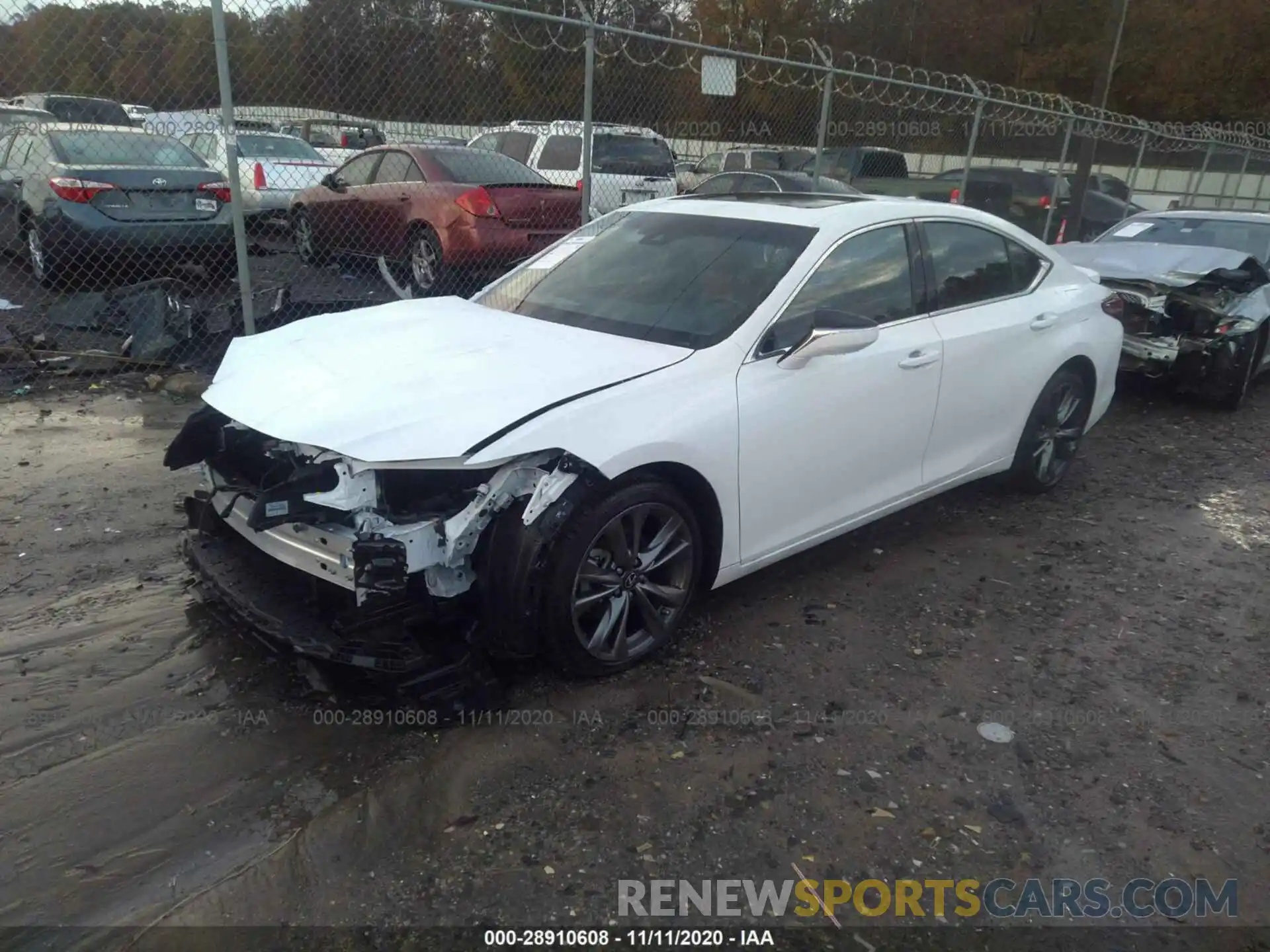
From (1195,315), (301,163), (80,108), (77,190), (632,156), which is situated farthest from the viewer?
(301,163)

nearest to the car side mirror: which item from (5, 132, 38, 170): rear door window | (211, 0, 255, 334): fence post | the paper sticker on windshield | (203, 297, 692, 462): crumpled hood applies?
(203, 297, 692, 462): crumpled hood

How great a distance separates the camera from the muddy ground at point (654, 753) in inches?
98.8

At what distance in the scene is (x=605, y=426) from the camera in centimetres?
308

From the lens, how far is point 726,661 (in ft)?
11.8

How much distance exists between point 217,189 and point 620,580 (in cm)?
721

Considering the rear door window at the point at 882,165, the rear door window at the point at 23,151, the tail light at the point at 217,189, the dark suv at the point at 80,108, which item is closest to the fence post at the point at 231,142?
the dark suv at the point at 80,108

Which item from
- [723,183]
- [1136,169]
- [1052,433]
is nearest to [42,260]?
[1052,433]

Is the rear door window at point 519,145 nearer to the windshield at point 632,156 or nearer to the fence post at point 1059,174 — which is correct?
the windshield at point 632,156

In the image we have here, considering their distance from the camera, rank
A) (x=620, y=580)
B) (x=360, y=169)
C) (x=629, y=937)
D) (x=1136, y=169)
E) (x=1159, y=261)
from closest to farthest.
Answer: (x=629, y=937), (x=620, y=580), (x=1159, y=261), (x=360, y=169), (x=1136, y=169)

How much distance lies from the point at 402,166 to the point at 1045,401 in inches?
256

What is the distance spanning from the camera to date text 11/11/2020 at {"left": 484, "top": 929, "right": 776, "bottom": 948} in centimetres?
232

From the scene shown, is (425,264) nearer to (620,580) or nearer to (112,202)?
(112,202)

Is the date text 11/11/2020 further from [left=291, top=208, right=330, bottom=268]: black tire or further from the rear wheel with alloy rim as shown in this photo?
[left=291, top=208, right=330, bottom=268]: black tire

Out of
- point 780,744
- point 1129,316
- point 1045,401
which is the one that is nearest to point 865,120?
point 1129,316
